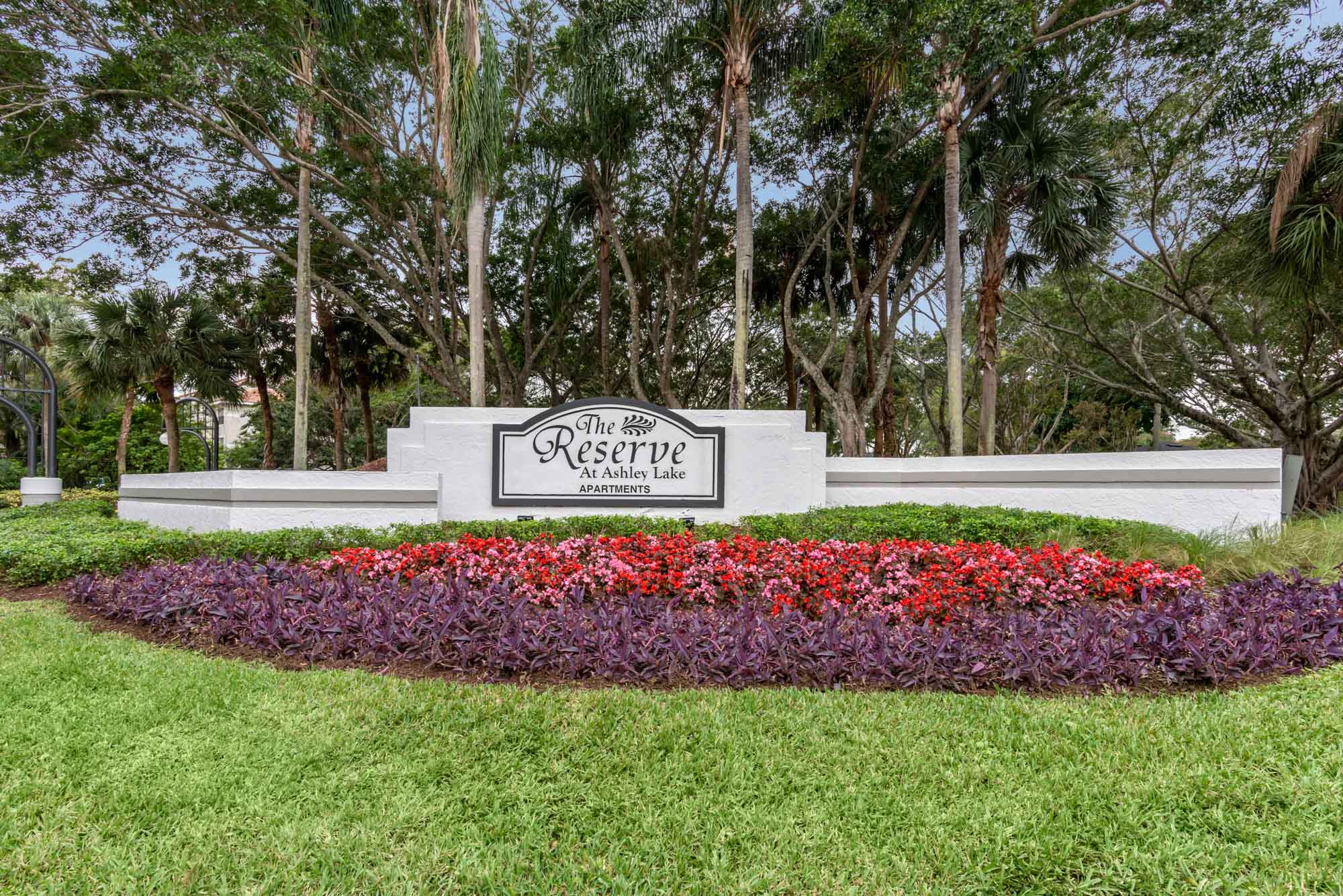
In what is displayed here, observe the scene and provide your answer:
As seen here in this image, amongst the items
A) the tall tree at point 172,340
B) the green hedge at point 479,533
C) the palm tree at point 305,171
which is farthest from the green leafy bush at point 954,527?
the tall tree at point 172,340

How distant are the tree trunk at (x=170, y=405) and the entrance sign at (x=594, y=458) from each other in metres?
16.3

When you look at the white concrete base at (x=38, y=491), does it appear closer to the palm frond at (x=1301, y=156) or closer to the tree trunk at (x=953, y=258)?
the tree trunk at (x=953, y=258)

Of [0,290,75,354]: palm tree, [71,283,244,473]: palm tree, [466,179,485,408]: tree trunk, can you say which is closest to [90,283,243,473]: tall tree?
[71,283,244,473]: palm tree

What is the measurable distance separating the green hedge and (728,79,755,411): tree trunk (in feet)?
13.1

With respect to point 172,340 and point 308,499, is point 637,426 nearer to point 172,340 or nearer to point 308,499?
point 308,499

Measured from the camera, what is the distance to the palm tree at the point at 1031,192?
11938mm

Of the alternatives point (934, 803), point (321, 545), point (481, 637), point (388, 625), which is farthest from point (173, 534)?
point (934, 803)

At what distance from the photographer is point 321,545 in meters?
6.76

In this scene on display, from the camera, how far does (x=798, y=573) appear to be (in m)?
5.21

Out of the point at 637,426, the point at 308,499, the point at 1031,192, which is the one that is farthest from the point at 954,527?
the point at 1031,192

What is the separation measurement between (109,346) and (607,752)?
21.9 meters

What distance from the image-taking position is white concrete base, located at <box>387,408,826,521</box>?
829 cm

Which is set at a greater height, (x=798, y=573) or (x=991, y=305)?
(x=991, y=305)

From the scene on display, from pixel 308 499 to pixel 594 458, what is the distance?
11.7 ft
